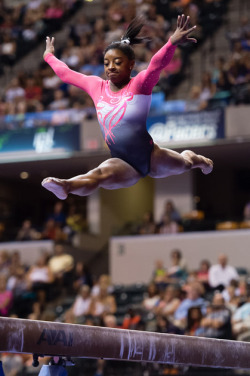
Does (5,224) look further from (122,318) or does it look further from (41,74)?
(122,318)

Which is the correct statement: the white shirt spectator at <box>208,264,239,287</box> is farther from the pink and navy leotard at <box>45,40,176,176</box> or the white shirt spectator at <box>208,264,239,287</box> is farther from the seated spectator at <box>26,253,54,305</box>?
the pink and navy leotard at <box>45,40,176,176</box>

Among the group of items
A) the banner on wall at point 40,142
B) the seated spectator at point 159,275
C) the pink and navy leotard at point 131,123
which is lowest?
the seated spectator at point 159,275

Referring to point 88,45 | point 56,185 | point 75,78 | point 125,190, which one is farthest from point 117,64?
point 125,190

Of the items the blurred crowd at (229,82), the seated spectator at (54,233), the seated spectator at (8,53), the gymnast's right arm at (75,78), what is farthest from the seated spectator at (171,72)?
the gymnast's right arm at (75,78)

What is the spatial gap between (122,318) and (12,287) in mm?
2967

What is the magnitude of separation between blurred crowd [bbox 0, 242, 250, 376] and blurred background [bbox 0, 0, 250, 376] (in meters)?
0.03

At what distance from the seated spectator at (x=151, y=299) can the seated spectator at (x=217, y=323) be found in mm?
1986

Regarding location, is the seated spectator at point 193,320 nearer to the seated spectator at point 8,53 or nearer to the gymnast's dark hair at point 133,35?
the gymnast's dark hair at point 133,35

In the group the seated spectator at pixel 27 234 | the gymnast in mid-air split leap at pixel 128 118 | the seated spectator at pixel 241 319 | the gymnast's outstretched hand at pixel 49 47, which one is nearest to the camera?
the gymnast in mid-air split leap at pixel 128 118

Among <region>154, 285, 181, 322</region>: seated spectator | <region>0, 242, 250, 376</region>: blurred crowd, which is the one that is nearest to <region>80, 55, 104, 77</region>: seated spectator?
<region>0, 242, 250, 376</region>: blurred crowd

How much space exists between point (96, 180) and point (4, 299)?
9.42 m

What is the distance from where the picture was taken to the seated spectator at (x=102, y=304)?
43.4ft

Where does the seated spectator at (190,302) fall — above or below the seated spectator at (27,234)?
below

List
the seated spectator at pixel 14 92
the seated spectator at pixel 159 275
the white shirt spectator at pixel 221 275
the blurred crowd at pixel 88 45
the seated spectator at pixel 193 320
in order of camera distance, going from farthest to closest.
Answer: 1. the seated spectator at pixel 14 92
2. the blurred crowd at pixel 88 45
3. the seated spectator at pixel 159 275
4. the white shirt spectator at pixel 221 275
5. the seated spectator at pixel 193 320
